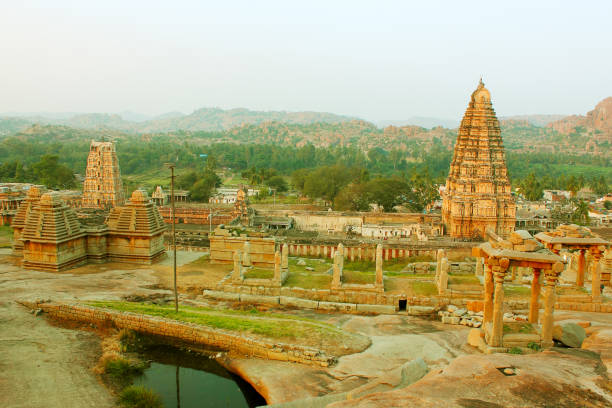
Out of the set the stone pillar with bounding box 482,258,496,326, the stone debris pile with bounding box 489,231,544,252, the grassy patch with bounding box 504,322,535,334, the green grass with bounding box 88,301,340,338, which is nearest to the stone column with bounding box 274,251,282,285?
the green grass with bounding box 88,301,340,338

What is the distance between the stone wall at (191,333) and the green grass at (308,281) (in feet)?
18.8

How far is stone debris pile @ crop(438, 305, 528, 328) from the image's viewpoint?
16.7 metres

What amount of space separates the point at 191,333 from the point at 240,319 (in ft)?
5.73

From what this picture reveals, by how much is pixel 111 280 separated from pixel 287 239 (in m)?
17.2

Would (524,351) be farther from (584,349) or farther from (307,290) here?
(307,290)

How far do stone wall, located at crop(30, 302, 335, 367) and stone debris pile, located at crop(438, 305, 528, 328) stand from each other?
5.94 m

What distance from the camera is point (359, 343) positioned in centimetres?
1468

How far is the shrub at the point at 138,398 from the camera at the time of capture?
11797 millimetres

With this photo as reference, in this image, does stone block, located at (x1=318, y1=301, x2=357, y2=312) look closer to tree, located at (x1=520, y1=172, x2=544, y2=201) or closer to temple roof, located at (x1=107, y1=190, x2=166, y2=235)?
temple roof, located at (x1=107, y1=190, x2=166, y2=235)

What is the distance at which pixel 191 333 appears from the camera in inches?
624

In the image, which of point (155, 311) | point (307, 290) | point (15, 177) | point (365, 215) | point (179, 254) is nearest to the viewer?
point (155, 311)

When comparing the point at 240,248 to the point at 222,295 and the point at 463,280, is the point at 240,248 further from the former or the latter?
the point at 463,280

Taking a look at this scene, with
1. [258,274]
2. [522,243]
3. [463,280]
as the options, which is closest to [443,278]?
[463,280]

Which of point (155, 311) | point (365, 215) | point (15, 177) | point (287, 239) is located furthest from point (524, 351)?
point (15, 177)
